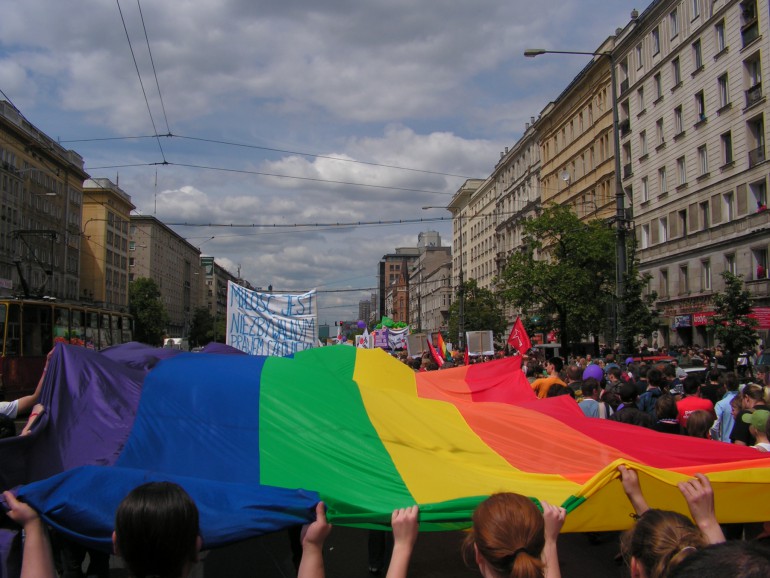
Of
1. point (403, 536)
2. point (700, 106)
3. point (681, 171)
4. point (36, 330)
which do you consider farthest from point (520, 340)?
point (681, 171)

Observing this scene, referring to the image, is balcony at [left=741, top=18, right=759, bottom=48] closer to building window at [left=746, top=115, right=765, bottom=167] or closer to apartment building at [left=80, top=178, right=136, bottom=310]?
building window at [left=746, top=115, right=765, bottom=167]

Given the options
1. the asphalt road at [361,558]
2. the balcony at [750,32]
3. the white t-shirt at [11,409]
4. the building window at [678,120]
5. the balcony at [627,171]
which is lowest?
the asphalt road at [361,558]

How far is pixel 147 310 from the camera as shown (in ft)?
280

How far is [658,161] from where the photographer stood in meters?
40.8

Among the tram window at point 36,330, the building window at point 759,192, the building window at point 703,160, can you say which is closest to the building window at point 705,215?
the building window at point 703,160

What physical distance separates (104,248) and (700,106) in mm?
71904

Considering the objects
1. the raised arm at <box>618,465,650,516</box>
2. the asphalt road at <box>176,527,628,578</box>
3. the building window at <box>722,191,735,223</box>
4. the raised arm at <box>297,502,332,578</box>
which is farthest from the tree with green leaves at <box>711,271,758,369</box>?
the raised arm at <box>297,502,332,578</box>

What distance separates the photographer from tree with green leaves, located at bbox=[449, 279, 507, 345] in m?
64.4

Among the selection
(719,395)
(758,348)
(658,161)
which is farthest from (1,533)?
(658,161)

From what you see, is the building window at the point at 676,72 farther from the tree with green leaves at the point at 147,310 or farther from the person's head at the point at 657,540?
the tree with green leaves at the point at 147,310

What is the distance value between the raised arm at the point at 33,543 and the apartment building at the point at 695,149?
1279 inches

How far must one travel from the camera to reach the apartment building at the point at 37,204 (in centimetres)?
5631

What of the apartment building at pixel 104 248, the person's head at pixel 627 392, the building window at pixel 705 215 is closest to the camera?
the person's head at pixel 627 392

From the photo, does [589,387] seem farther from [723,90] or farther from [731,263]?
[723,90]
